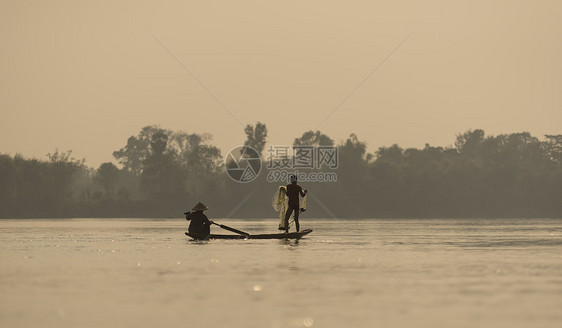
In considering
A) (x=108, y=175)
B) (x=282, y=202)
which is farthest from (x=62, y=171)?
(x=282, y=202)

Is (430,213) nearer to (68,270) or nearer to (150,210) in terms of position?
(150,210)

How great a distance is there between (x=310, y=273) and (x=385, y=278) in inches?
78.5

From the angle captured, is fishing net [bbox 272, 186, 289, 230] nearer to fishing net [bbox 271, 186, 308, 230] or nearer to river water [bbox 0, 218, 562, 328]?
fishing net [bbox 271, 186, 308, 230]

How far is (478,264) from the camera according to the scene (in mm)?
25547

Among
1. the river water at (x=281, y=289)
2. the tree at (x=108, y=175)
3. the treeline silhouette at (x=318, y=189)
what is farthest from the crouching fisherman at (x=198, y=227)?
the tree at (x=108, y=175)

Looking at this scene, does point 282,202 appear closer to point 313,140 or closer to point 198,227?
point 198,227

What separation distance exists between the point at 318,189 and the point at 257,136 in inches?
637

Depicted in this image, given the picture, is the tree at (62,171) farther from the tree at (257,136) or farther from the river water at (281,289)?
the river water at (281,289)

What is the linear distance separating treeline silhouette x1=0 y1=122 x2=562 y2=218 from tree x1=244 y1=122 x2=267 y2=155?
0.17 metres

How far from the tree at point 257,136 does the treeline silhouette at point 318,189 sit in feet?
0.55

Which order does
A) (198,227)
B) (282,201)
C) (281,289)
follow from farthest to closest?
(282,201), (198,227), (281,289)

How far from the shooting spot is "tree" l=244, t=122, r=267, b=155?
522 feet

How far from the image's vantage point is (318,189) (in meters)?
168

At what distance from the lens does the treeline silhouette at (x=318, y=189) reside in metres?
159
